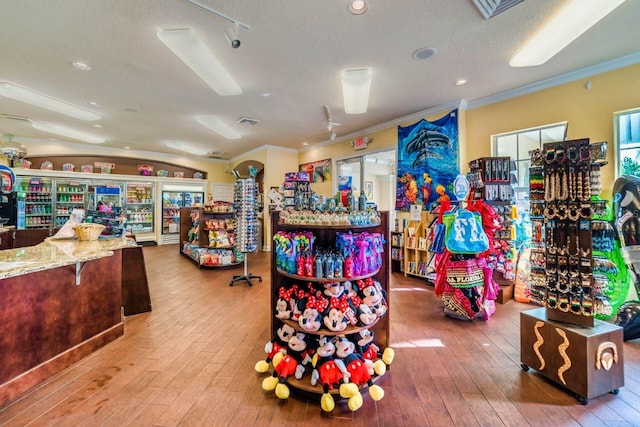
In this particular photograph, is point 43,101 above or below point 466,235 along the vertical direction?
above

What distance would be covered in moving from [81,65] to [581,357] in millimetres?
5905

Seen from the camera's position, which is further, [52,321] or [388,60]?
[388,60]

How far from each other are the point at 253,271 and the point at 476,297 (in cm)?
408

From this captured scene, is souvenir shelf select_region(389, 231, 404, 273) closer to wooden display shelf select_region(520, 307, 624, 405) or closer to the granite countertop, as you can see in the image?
wooden display shelf select_region(520, 307, 624, 405)

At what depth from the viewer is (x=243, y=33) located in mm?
2633

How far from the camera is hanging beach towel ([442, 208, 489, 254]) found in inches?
111

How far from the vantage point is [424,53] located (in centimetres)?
301

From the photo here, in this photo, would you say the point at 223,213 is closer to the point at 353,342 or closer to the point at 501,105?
the point at 353,342

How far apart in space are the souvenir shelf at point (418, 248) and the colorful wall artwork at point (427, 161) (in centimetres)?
31

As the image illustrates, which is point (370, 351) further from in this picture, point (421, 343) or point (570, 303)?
point (570, 303)

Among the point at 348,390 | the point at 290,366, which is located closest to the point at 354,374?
the point at 348,390

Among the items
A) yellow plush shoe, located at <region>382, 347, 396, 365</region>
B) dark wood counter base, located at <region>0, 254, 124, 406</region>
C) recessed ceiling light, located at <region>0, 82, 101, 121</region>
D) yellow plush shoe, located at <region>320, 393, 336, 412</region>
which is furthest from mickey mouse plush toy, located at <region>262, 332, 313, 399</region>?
recessed ceiling light, located at <region>0, 82, 101, 121</region>

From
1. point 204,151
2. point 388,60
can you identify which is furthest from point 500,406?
point 204,151

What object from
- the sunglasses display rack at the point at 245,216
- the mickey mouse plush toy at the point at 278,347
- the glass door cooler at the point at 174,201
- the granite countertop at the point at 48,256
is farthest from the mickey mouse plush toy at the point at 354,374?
the glass door cooler at the point at 174,201
